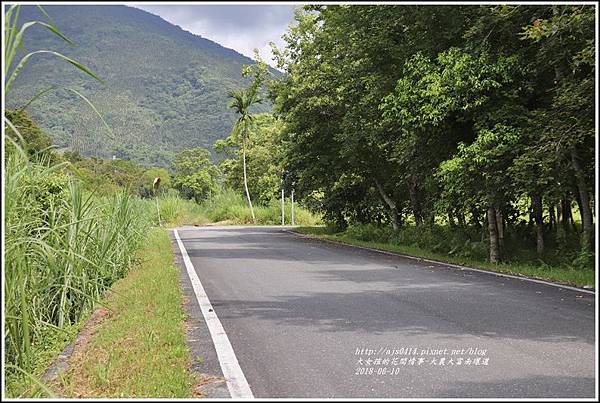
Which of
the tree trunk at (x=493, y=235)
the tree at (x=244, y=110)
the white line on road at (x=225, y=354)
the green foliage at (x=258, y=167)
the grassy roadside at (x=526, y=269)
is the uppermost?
the tree at (x=244, y=110)

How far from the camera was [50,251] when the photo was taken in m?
4.50

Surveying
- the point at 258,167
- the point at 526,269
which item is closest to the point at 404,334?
the point at 526,269

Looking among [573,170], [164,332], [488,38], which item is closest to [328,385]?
[164,332]

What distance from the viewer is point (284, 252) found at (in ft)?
62.1

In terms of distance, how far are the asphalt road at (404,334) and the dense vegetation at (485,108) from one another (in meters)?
2.33

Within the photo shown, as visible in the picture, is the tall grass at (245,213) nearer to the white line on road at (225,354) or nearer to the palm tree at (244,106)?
the palm tree at (244,106)

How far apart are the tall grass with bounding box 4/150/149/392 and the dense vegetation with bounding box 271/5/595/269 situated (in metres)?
6.97

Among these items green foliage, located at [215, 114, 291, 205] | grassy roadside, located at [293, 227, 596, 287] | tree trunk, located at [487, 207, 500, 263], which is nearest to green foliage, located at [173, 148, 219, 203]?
green foliage, located at [215, 114, 291, 205]

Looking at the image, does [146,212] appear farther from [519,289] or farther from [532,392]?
[532,392]

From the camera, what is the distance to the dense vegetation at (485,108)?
11.9 m

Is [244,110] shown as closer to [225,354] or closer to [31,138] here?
[31,138]

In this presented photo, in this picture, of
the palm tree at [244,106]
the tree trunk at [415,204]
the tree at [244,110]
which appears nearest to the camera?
the tree trunk at [415,204]

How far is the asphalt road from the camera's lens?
16.3 ft

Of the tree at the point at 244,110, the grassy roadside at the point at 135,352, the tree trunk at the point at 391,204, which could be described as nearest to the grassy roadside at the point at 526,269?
the tree trunk at the point at 391,204
